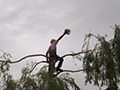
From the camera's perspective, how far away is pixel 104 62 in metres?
4.34

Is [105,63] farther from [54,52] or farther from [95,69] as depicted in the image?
[54,52]

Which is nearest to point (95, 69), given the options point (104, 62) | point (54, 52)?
point (104, 62)

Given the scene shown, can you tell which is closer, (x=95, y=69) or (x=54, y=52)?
(x=95, y=69)

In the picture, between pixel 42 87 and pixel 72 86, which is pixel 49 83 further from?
pixel 72 86

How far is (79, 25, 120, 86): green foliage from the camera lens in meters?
4.22

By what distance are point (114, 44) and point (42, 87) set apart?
2603 millimetres

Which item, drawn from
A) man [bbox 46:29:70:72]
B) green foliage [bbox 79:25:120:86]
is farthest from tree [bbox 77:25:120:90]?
man [bbox 46:29:70:72]

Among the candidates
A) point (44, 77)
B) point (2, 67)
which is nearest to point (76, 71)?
point (44, 77)

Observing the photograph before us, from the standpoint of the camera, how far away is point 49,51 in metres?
6.36

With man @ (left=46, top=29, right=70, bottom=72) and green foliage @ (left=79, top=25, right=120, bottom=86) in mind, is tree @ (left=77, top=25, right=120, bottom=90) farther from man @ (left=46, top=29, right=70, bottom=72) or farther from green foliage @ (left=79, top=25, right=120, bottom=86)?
man @ (left=46, top=29, right=70, bottom=72)

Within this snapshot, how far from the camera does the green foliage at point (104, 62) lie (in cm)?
422

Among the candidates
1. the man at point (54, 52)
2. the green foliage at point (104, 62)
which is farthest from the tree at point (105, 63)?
the man at point (54, 52)

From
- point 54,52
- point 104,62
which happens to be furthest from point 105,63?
point 54,52

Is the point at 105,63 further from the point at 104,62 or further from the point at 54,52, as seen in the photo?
the point at 54,52
